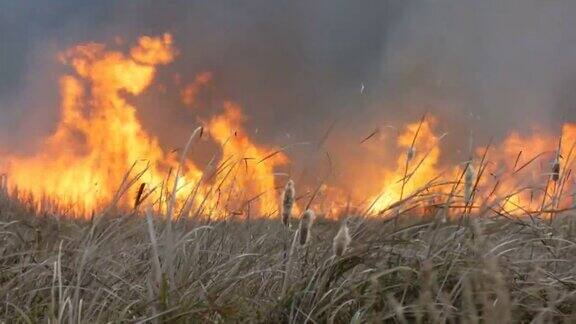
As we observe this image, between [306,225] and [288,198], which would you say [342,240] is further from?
[288,198]

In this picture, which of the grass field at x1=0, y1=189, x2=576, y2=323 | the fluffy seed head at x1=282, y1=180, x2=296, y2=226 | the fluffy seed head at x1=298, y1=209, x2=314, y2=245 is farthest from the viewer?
the fluffy seed head at x1=282, y1=180, x2=296, y2=226

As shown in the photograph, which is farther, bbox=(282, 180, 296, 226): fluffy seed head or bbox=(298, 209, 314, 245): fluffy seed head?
bbox=(282, 180, 296, 226): fluffy seed head

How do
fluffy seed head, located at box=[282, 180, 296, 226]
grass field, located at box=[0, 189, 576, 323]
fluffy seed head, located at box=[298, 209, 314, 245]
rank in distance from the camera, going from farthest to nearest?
fluffy seed head, located at box=[282, 180, 296, 226] < fluffy seed head, located at box=[298, 209, 314, 245] < grass field, located at box=[0, 189, 576, 323]

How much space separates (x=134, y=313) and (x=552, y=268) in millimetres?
1681

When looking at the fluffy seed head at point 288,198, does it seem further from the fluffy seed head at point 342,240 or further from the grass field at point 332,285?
the fluffy seed head at point 342,240

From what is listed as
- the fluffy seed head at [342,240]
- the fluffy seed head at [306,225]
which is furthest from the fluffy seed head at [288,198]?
the fluffy seed head at [342,240]

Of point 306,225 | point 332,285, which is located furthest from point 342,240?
point 332,285

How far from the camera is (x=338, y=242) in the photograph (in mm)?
2100

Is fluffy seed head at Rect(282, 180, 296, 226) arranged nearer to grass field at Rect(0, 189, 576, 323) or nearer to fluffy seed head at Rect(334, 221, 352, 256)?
grass field at Rect(0, 189, 576, 323)

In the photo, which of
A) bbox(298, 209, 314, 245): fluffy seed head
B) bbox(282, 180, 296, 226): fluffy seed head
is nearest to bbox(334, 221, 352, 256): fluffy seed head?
bbox(298, 209, 314, 245): fluffy seed head

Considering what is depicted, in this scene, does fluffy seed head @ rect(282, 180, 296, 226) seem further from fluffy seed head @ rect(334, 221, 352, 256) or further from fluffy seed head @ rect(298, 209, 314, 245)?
fluffy seed head @ rect(334, 221, 352, 256)

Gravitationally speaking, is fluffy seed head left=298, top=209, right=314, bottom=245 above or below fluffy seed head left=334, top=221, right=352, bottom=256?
above

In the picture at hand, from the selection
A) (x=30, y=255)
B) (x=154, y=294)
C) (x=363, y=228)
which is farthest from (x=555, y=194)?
(x=30, y=255)

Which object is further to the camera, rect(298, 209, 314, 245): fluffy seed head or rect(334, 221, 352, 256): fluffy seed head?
rect(298, 209, 314, 245): fluffy seed head
